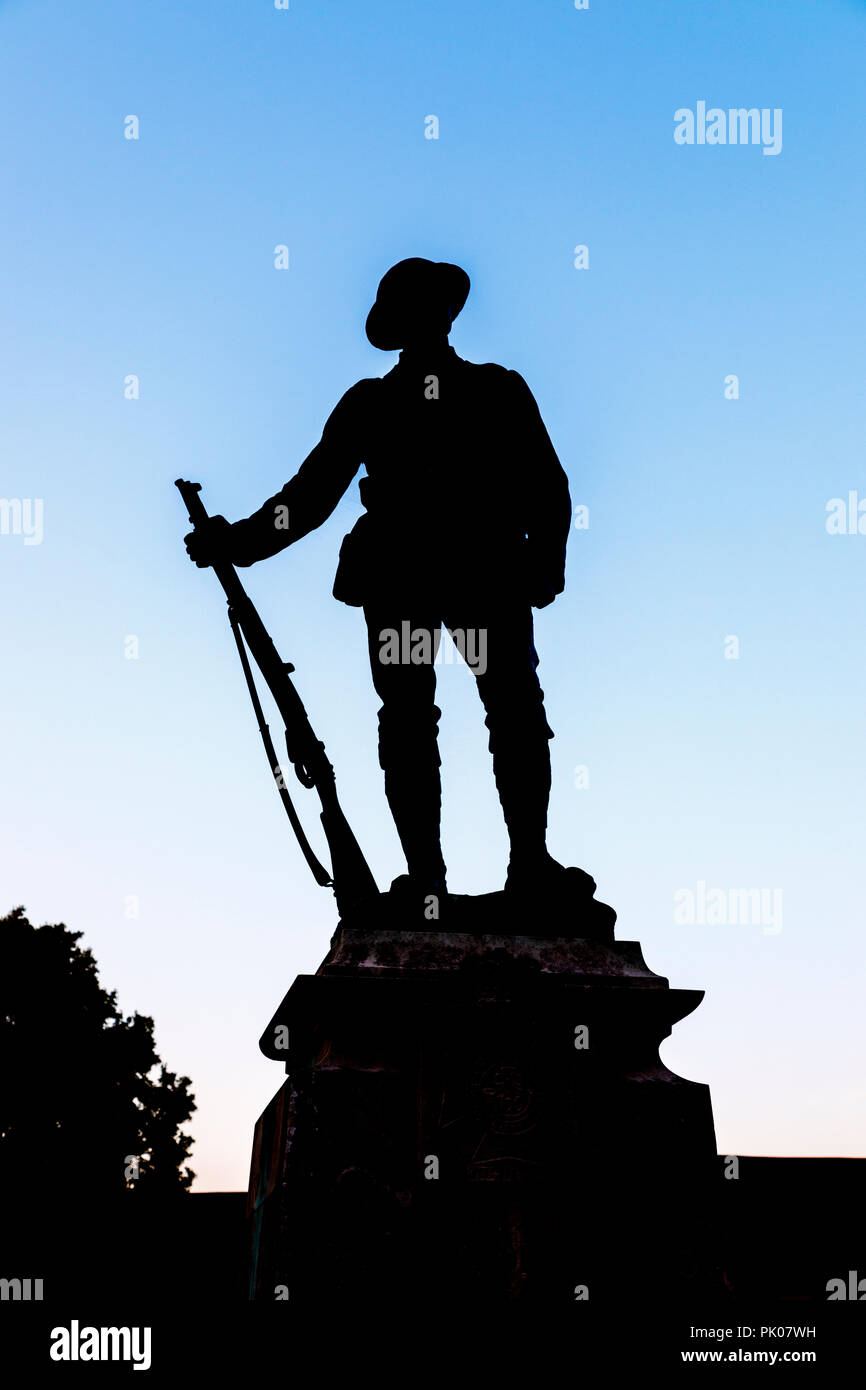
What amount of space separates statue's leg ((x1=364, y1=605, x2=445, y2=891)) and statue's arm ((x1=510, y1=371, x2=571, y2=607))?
46cm

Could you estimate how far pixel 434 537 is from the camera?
5.04 metres

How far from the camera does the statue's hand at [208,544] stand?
5078mm

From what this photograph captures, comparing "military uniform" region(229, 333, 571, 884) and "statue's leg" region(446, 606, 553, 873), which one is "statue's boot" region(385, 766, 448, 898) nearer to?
"military uniform" region(229, 333, 571, 884)

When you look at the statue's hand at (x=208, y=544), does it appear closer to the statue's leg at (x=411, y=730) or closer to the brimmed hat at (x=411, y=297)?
the statue's leg at (x=411, y=730)

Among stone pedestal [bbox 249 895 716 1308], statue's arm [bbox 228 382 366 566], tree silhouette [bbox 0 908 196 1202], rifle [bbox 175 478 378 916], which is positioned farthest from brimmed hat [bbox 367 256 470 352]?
tree silhouette [bbox 0 908 196 1202]

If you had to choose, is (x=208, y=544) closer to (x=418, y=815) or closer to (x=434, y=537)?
(x=434, y=537)

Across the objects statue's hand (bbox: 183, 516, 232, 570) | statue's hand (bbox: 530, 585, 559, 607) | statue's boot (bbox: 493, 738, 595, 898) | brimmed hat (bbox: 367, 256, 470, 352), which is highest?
brimmed hat (bbox: 367, 256, 470, 352)

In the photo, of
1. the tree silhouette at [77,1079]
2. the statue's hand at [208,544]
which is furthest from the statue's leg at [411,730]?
the tree silhouette at [77,1079]

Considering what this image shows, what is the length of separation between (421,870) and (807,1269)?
2183mm

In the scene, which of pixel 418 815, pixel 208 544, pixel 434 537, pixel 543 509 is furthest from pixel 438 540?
pixel 418 815

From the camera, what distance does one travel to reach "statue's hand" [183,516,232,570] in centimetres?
508

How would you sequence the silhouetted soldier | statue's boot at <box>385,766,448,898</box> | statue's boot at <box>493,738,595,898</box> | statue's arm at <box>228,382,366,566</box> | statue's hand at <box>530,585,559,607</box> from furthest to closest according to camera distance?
statue's arm at <box>228,382,366,566</box>
statue's hand at <box>530,585,559,607</box>
the silhouetted soldier
statue's boot at <box>385,766,448,898</box>
statue's boot at <box>493,738,595,898</box>
